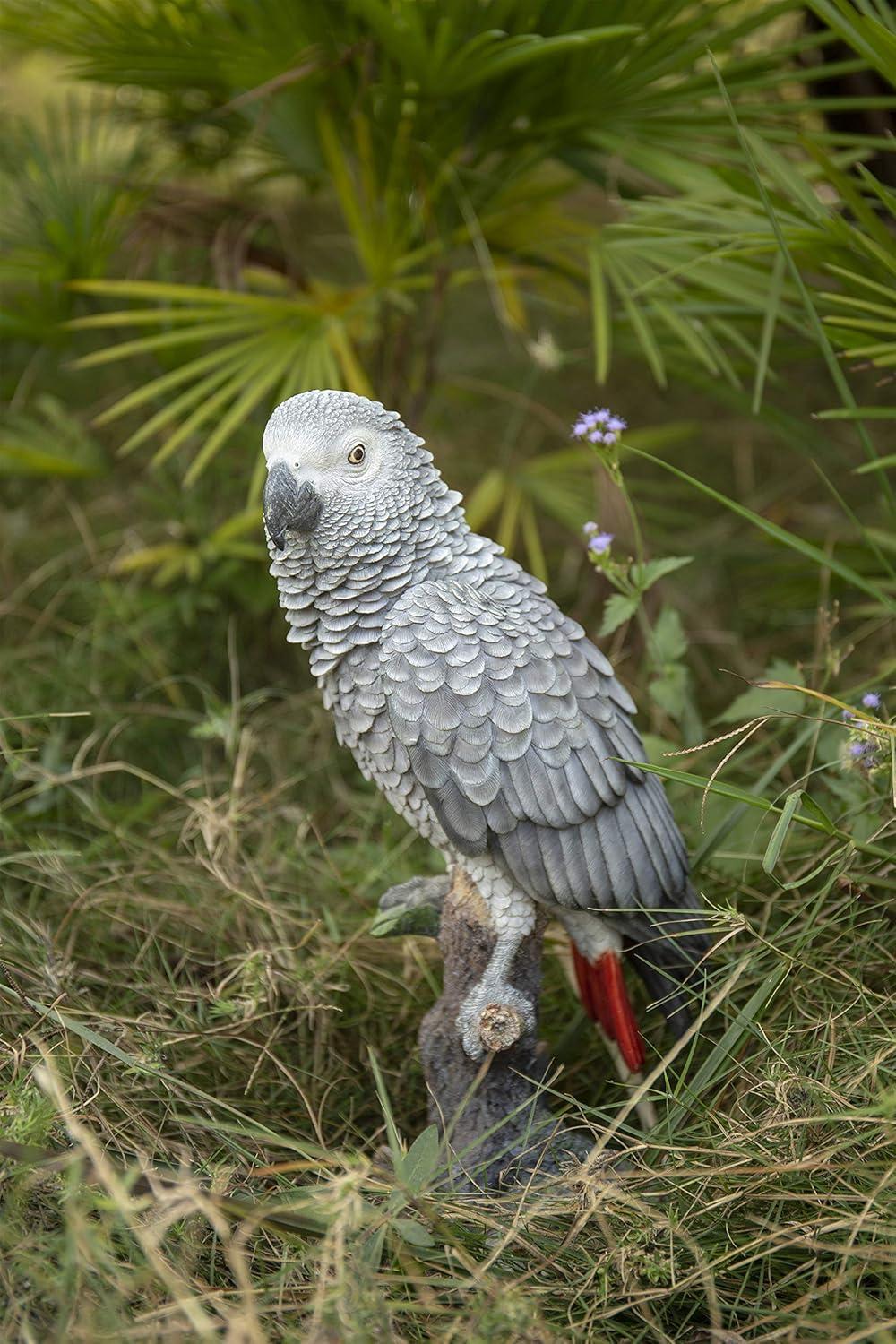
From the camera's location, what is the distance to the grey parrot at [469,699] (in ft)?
4.55

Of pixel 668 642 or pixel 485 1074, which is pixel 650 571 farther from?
pixel 485 1074

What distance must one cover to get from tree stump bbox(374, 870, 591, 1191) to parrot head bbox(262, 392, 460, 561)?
20.1 inches

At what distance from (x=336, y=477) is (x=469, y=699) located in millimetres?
333

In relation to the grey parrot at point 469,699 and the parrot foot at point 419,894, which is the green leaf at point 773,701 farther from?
the parrot foot at point 419,894

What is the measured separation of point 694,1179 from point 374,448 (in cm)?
102

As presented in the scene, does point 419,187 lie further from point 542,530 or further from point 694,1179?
point 694,1179

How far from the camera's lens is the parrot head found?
1362mm

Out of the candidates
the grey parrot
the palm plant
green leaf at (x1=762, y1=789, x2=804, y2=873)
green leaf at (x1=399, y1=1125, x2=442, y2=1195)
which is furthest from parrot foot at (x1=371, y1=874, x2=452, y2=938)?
the palm plant

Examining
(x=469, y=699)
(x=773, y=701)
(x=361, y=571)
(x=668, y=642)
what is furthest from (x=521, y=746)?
(x=773, y=701)

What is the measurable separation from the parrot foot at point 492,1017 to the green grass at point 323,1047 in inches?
4.4

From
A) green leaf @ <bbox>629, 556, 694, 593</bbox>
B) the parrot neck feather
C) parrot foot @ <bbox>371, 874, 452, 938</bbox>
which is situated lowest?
parrot foot @ <bbox>371, 874, 452, 938</bbox>

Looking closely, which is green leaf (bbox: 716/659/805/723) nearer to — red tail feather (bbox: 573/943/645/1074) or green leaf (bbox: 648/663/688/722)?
green leaf (bbox: 648/663/688/722)

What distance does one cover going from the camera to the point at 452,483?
3293 mm

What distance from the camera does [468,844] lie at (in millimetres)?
1418
